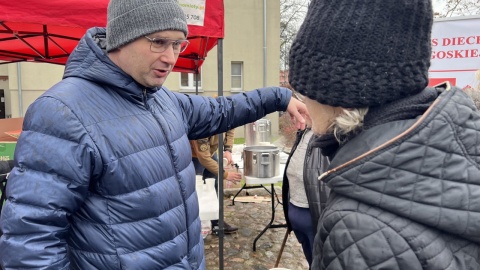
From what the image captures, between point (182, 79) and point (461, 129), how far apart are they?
1602cm

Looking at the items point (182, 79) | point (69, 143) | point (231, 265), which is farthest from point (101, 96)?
point (182, 79)

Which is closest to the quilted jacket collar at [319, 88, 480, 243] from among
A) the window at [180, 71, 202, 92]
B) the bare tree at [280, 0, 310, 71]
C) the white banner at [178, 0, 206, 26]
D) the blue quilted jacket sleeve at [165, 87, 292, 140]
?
the blue quilted jacket sleeve at [165, 87, 292, 140]

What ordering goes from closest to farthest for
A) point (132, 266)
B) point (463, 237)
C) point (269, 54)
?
point (463, 237)
point (132, 266)
point (269, 54)

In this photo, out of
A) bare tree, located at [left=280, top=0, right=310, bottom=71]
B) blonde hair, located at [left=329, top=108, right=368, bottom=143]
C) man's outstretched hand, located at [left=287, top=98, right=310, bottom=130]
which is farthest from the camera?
bare tree, located at [left=280, top=0, right=310, bottom=71]

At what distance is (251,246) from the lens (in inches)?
189

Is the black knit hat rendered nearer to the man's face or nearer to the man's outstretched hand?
the man's face

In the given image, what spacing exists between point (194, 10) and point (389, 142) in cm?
252

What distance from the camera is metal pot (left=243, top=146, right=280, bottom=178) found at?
436 cm

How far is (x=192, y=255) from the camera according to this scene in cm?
172

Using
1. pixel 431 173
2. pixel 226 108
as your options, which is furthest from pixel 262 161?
pixel 431 173

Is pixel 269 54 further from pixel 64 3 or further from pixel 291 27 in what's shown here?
pixel 64 3

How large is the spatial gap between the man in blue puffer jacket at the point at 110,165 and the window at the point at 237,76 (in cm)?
1503

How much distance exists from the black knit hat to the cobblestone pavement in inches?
146

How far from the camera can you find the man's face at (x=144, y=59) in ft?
5.09
